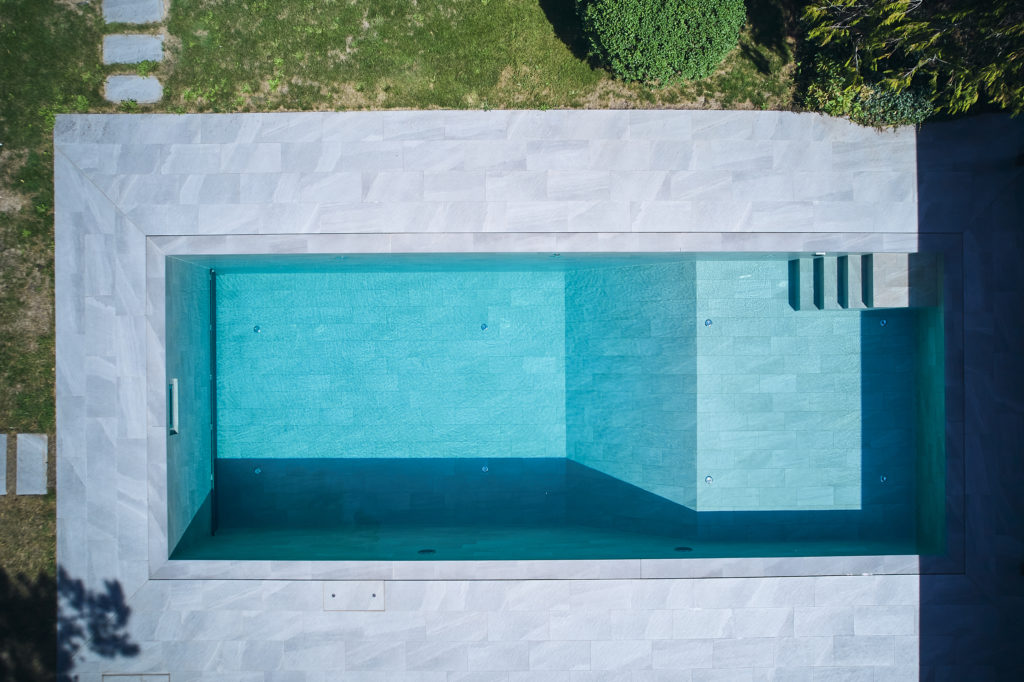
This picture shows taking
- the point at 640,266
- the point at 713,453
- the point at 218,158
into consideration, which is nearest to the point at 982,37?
the point at 640,266

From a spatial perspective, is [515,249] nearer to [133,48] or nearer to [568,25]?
[568,25]

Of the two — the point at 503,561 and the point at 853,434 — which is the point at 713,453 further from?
the point at 503,561

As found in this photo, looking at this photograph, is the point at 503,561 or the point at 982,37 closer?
the point at 982,37

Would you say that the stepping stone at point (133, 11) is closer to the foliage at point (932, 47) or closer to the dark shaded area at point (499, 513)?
the dark shaded area at point (499, 513)

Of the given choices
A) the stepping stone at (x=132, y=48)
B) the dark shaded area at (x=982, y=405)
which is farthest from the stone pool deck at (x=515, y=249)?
the stepping stone at (x=132, y=48)

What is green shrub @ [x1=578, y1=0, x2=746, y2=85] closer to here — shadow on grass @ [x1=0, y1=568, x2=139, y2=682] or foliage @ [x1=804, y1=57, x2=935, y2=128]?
Result: foliage @ [x1=804, y1=57, x2=935, y2=128]

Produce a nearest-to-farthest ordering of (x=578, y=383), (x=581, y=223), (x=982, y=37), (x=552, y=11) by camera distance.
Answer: (x=982, y=37)
(x=581, y=223)
(x=552, y=11)
(x=578, y=383)
